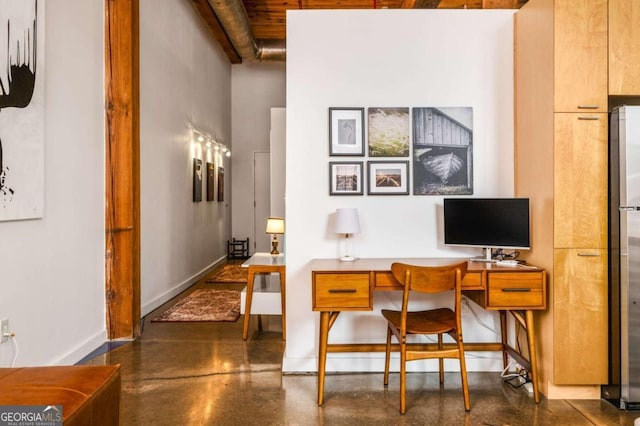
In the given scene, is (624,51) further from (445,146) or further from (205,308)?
(205,308)

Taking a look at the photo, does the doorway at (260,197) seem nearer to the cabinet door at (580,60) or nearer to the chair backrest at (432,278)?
the chair backrest at (432,278)

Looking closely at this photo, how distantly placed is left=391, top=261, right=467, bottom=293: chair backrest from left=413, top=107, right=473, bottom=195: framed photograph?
2.82ft

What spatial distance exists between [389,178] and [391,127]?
0.38m

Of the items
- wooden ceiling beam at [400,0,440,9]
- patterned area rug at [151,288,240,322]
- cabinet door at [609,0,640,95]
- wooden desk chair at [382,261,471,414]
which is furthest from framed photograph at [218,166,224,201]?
cabinet door at [609,0,640,95]

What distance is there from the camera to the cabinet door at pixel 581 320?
8.93 feet

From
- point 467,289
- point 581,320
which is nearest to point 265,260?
point 467,289

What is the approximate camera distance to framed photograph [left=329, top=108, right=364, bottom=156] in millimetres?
3281

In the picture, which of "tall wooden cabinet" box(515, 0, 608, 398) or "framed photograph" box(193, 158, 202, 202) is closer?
"tall wooden cabinet" box(515, 0, 608, 398)

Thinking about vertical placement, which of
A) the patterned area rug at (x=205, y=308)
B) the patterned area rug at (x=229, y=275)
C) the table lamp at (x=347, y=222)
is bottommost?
the patterned area rug at (x=205, y=308)

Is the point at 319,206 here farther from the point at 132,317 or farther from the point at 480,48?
the point at 132,317

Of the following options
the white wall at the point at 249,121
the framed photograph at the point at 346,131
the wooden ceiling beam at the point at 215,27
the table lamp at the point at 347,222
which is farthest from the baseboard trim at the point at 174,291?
the wooden ceiling beam at the point at 215,27

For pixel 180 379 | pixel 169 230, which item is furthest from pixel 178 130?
pixel 180 379

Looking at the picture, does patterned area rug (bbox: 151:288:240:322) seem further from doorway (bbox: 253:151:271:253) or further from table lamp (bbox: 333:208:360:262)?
doorway (bbox: 253:151:271:253)

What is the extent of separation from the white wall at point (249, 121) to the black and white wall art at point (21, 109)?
6.49 m
